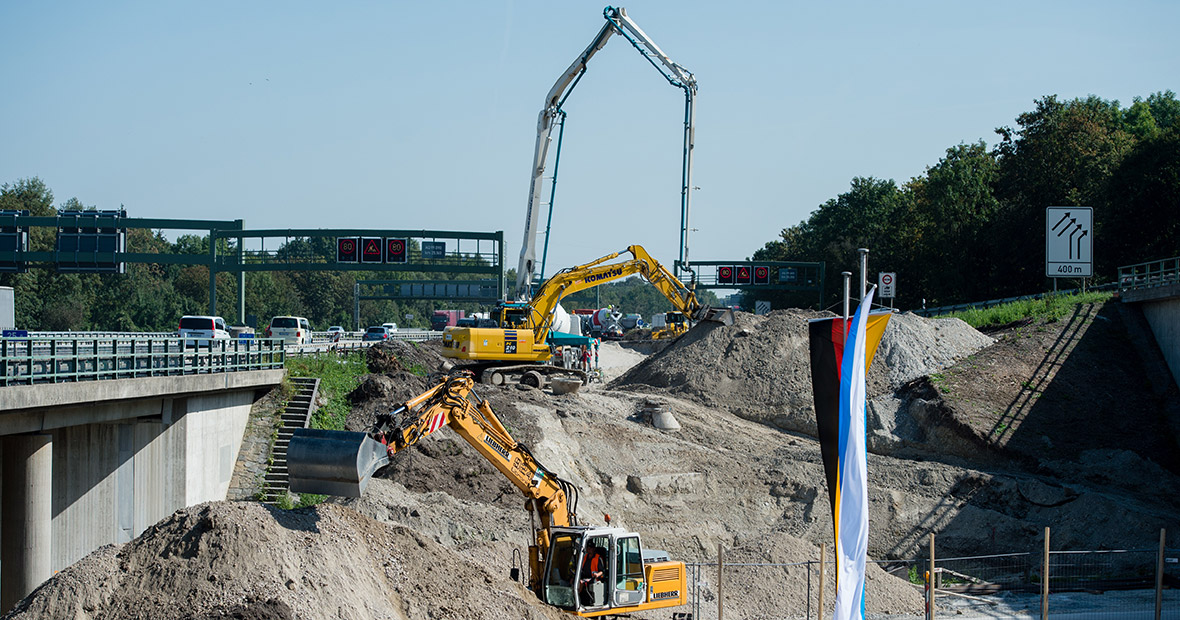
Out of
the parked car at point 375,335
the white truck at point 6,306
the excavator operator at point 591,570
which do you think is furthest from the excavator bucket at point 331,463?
the parked car at point 375,335

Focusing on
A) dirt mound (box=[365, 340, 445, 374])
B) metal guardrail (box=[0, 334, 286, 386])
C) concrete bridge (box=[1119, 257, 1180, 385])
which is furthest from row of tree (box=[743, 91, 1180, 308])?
metal guardrail (box=[0, 334, 286, 386])

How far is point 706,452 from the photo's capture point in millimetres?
29391

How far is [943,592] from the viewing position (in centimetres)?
2138

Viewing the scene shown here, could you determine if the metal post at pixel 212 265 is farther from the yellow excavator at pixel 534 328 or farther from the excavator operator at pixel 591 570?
the excavator operator at pixel 591 570

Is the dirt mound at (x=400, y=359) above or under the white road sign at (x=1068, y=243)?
under

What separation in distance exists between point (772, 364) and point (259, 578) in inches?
1034

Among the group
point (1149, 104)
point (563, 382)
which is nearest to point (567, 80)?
point (563, 382)

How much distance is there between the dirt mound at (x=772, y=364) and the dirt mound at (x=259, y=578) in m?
20.9

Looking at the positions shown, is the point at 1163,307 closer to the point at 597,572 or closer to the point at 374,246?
the point at 597,572

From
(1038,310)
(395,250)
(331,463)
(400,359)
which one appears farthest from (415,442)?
(395,250)

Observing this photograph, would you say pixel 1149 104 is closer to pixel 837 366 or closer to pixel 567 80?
pixel 567 80

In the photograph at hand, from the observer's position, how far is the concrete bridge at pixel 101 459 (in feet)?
58.1

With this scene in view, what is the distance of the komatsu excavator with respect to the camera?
Result: 1430cm

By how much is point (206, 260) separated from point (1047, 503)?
45357 millimetres
